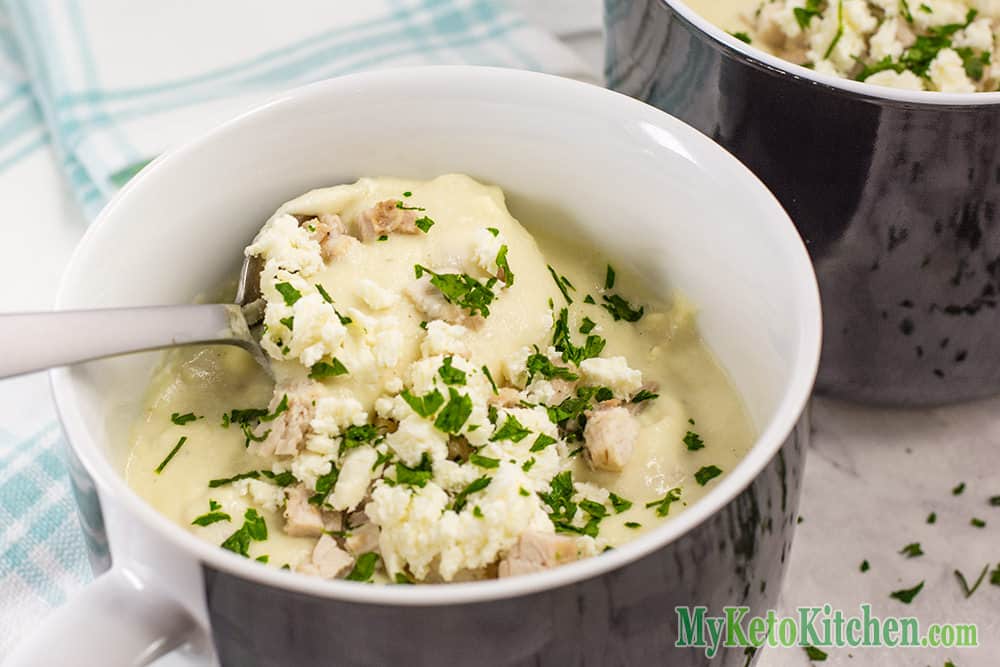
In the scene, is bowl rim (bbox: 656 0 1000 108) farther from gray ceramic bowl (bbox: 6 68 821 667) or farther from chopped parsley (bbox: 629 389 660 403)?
chopped parsley (bbox: 629 389 660 403)

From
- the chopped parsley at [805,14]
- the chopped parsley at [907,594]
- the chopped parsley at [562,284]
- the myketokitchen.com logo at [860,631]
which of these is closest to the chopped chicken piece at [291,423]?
the chopped parsley at [562,284]

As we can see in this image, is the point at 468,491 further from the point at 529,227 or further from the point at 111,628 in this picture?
the point at 529,227

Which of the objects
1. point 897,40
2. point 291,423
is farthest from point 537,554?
point 897,40

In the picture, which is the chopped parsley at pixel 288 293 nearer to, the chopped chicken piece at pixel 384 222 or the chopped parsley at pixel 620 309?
the chopped chicken piece at pixel 384 222

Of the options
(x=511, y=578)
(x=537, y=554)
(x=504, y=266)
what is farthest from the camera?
(x=504, y=266)

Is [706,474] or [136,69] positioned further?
[136,69]

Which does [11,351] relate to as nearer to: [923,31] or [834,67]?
[834,67]

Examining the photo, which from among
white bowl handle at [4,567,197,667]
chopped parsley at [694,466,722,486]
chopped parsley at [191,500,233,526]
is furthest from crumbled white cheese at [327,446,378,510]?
chopped parsley at [694,466,722,486]
